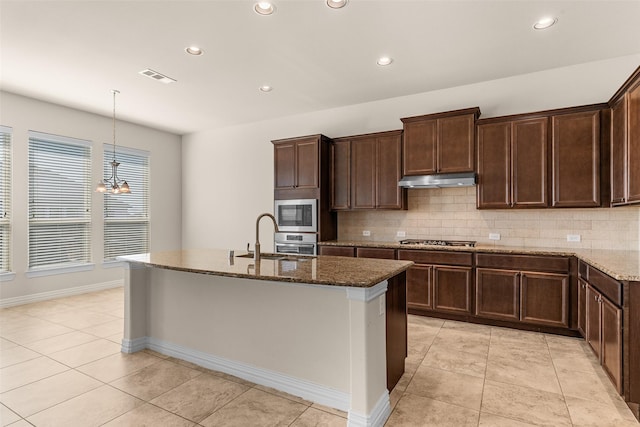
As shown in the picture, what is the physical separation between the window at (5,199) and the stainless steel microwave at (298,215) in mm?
3742

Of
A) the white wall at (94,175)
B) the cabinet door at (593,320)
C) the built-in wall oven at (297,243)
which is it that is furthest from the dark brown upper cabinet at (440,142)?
the white wall at (94,175)

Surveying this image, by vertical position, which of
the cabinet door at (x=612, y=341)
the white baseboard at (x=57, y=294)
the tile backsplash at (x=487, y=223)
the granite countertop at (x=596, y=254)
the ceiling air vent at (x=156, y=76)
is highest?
the ceiling air vent at (x=156, y=76)

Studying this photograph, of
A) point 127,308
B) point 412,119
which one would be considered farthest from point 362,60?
point 127,308

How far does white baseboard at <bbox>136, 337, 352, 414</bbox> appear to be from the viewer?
2248 mm

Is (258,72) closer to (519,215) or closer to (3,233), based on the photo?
(519,215)

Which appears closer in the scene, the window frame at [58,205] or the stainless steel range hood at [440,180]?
the stainless steel range hood at [440,180]

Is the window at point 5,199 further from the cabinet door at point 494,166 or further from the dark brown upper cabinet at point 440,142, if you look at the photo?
the cabinet door at point 494,166

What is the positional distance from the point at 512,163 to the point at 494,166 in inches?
7.2

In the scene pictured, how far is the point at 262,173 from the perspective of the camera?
6035 mm

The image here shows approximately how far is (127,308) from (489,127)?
4295 millimetres

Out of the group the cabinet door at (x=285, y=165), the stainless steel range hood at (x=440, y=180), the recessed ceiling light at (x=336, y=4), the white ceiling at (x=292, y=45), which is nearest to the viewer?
the recessed ceiling light at (x=336, y=4)

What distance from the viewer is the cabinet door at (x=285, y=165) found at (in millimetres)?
5059

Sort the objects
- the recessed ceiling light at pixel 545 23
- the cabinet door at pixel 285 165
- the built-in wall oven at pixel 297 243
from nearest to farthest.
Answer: the recessed ceiling light at pixel 545 23, the built-in wall oven at pixel 297 243, the cabinet door at pixel 285 165

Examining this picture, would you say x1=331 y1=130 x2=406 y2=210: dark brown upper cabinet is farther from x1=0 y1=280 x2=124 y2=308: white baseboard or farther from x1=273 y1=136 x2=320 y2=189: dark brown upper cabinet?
x1=0 y1=280 x2=124 y2=308: white baseboard
